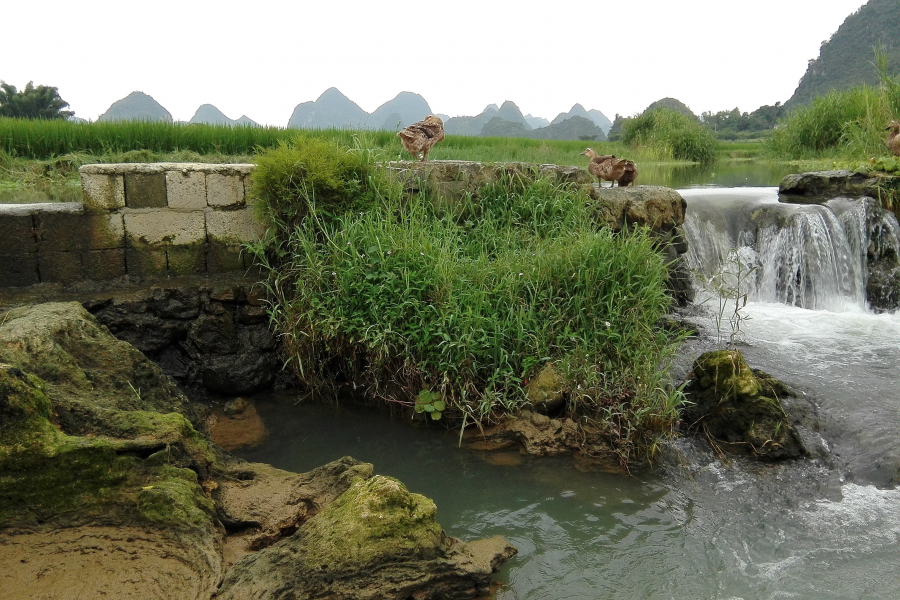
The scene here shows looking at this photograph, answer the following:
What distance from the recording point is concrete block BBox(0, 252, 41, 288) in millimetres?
4629

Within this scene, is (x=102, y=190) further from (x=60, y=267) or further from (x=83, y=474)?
(x=83, y=474)

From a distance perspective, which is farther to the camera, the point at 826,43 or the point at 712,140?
the point at 826,43

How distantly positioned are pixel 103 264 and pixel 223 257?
89 cm

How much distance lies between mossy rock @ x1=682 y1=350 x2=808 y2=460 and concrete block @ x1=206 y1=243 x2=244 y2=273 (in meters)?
3.69

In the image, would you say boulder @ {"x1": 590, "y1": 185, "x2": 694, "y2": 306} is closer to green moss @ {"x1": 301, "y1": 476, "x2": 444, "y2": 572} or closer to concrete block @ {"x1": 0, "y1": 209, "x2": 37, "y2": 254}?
green moss @ {"x1": 301, "y1": 476, "x2": 444, "y2": 572}

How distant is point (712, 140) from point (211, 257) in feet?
58.9

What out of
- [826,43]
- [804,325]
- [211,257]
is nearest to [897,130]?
[804,325]

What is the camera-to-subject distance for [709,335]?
5617 millimetres

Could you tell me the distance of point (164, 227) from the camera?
5.07 meters

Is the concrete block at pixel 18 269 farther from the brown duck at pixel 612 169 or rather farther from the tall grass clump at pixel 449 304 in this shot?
the brown duck at pixel 612 169

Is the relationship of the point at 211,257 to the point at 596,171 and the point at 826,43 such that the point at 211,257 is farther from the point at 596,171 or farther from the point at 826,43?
the point at 826,43

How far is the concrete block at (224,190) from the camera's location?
5.16 meters

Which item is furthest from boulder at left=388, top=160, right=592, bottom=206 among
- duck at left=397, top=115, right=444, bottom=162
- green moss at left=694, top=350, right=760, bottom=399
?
green moss at left=694, top=350, right=760, bottom=399

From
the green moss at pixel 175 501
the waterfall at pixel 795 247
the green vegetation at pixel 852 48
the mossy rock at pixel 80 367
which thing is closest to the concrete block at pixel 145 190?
the mossy rock at pixel 80 367
